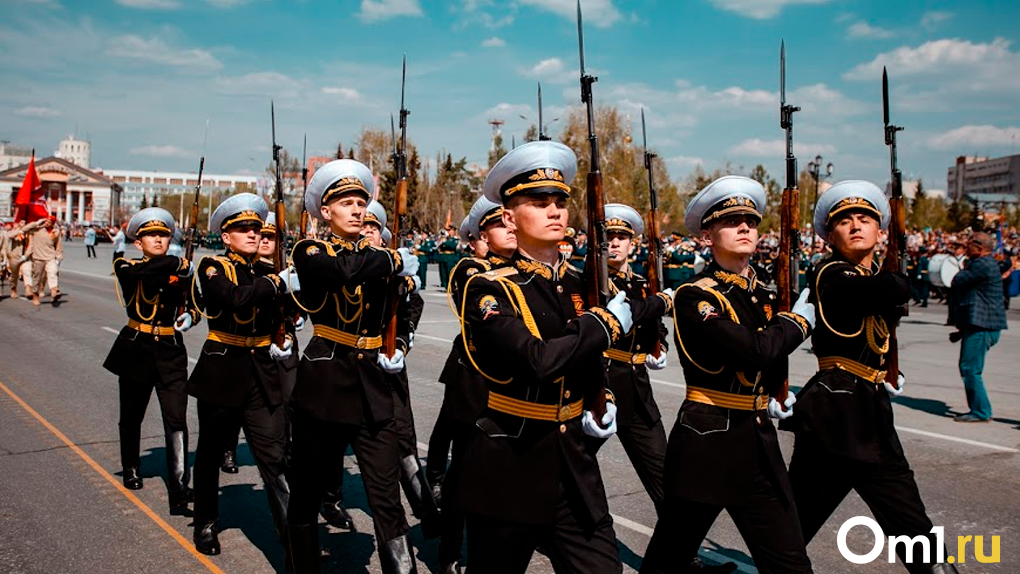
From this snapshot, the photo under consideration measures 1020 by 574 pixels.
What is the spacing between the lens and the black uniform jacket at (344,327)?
14.8ft

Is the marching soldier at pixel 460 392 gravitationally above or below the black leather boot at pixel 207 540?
above

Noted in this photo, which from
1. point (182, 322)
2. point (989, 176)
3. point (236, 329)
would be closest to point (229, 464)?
point (182, 322)

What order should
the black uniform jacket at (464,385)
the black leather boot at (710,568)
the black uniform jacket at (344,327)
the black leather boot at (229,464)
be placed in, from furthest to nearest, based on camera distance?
the black leather boot at (229,464)
the black uniform jacket at (464,385)
the black leather boot at (710,568)
the black uniform jacket at (344,327)

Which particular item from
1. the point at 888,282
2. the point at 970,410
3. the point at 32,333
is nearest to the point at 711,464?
the point at 888,282

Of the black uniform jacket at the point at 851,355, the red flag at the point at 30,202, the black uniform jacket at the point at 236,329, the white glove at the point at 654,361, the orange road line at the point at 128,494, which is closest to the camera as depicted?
the black uniform jacket at the point at 851,355

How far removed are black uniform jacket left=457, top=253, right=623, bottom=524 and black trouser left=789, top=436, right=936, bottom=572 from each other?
1.52 metres

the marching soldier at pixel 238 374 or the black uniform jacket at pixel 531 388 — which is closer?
the black uniform jacket at pixel 531 388

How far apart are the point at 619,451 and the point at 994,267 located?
204 inches

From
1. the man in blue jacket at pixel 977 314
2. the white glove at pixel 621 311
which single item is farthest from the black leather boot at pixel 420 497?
the man in blue jacket at pixel 977 314

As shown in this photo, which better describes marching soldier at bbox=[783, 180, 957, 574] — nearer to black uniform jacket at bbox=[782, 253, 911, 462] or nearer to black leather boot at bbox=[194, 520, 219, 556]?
black uniform jacket at bbox=[782, 253, 911, 462]

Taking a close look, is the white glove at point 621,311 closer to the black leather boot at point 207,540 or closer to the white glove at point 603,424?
the white glove at point 603,424

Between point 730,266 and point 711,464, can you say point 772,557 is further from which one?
point 730,266

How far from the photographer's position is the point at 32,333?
15.8 m

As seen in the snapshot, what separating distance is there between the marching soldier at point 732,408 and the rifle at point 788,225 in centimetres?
27
